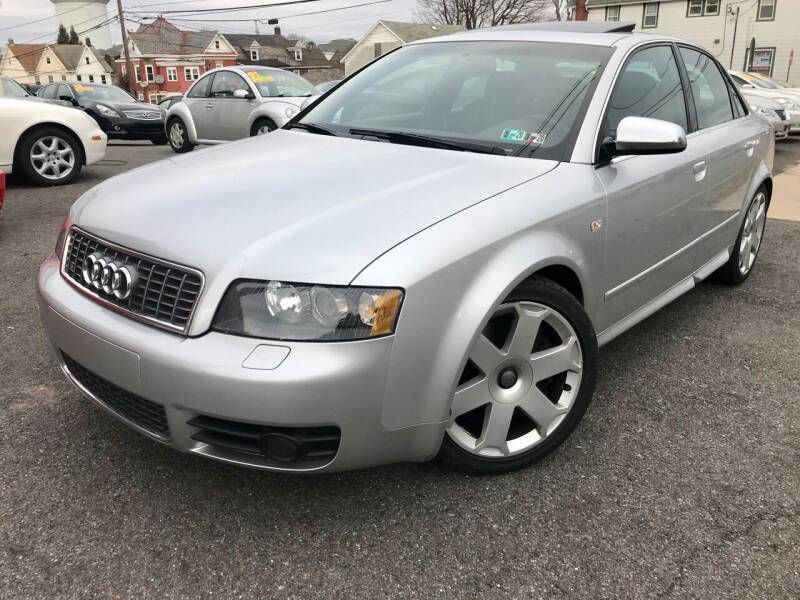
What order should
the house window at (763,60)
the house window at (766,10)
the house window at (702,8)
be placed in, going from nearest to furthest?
the house window at (766,10) < the house window at (763,60) < the house window at (702,8)

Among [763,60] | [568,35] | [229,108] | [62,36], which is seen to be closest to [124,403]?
[568,35]

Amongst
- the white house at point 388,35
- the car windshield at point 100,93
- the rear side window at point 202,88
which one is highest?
the white house at point 388,35

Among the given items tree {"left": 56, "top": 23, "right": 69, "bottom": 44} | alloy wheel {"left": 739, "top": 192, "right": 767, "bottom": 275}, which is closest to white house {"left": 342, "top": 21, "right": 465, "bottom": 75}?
alloy wheel {"left": 739, "top": 192, "right": 767, "bottom": 275}

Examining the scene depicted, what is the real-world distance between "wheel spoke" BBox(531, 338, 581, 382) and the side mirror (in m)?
0.78

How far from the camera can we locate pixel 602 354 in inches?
137

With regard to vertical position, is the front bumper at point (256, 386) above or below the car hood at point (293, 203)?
below

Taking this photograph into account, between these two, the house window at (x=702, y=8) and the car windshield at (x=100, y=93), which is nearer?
the car windshield at (x=100, y=93)

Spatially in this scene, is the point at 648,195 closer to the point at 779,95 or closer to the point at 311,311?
the point at 311,311

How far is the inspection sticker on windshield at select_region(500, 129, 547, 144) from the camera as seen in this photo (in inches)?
106

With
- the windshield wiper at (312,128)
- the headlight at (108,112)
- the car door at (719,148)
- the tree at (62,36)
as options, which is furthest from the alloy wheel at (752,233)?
the tree at (62,36)

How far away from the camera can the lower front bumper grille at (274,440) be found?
192cm

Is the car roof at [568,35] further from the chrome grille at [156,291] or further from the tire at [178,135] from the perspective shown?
the tire at [178,135]

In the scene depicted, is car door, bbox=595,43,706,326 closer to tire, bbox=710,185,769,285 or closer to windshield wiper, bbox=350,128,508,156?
windshield wiper, bbox=350,128,508,156

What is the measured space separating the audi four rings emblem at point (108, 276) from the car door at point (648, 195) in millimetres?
1731
